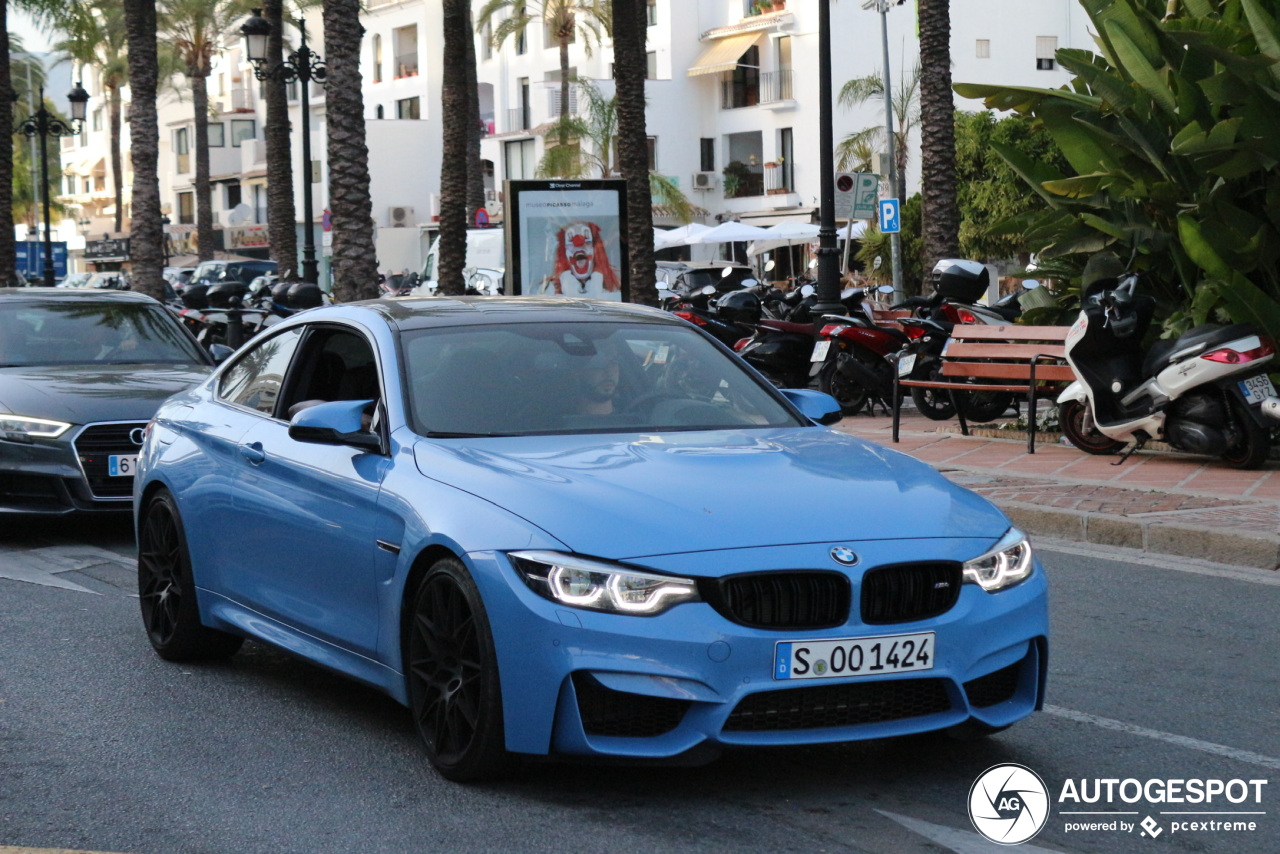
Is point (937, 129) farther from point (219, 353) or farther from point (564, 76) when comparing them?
point (564, 76)

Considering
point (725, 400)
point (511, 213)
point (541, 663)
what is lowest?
point (541, 663)

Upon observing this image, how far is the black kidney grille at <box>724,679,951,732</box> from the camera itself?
473 cm

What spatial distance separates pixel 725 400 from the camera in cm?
626

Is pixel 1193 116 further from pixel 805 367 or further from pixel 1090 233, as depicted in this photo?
pixel 805 367

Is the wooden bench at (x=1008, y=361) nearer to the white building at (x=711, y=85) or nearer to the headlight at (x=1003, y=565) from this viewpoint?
the headlight at (x=1003, y=565)

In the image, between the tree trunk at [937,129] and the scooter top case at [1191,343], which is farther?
the tree trunk at [937,129]

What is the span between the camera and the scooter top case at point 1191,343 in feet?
39.2

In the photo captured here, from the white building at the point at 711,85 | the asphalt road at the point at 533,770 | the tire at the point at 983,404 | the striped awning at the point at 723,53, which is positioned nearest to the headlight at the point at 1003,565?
the asphalt road at the point at 533,770

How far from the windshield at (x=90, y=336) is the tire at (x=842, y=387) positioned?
7156mm

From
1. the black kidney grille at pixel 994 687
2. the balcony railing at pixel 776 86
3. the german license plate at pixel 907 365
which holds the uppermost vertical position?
the balcony railing at pixel 776 86

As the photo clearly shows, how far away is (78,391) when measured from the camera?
1066 cm

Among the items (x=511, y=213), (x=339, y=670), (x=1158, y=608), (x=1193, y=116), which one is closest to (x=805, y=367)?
(x=511, y=213)

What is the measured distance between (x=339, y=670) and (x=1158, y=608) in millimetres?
4126

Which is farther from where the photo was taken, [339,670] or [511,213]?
[511,213]
